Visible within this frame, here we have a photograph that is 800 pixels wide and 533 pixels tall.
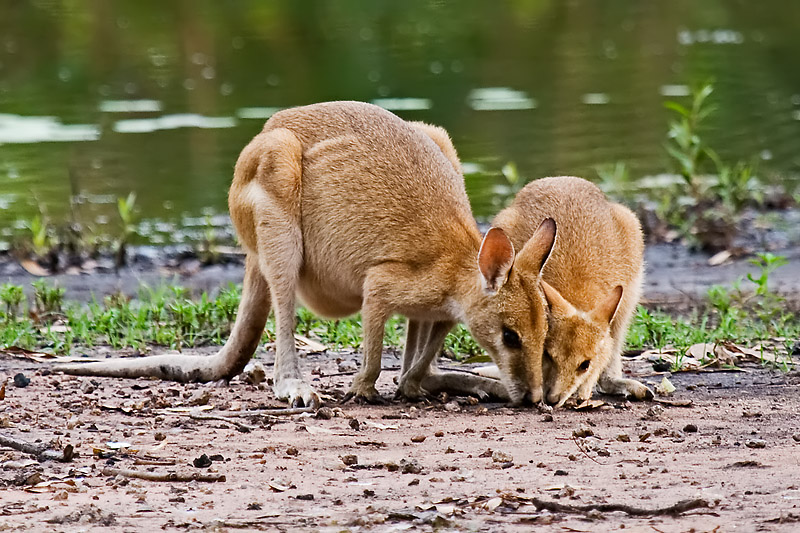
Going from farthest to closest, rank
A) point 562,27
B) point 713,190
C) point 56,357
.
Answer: point 562,27 < point 713,190 < point 56,357

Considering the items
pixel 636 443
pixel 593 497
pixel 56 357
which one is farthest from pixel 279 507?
pixel 56 357

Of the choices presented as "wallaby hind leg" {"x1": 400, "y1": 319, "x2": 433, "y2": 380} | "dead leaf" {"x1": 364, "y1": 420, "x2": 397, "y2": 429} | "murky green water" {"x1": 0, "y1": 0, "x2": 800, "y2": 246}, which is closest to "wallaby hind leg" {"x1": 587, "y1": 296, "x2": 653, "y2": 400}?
"wallaby hind leg" {"x1": 400, "y1": 319, "x2": 433, "y2": 380}

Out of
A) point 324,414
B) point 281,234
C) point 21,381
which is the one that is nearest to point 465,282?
point 324,414

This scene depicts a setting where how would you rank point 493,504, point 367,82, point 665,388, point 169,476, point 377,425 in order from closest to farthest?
point 493,504, point 169,476, point 377,425, point 665,388, point 367,82

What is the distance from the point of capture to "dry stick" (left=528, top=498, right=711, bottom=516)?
3.51 m

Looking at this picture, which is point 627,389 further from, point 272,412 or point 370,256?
point 272,412

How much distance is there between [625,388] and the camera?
5336 mm

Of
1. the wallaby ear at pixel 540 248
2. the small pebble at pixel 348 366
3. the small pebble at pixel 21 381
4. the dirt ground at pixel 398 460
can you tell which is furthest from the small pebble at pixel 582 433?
the small pebble at pixel 21 381

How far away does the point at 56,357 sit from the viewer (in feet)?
20.0

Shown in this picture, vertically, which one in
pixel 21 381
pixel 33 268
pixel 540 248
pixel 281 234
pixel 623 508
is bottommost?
pixel 33 268

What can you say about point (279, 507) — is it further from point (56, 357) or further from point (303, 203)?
point (56, 357)

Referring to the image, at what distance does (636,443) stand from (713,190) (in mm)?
5742

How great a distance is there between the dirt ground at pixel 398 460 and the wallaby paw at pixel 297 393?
0.10 metres

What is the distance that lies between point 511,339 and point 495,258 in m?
0.32
